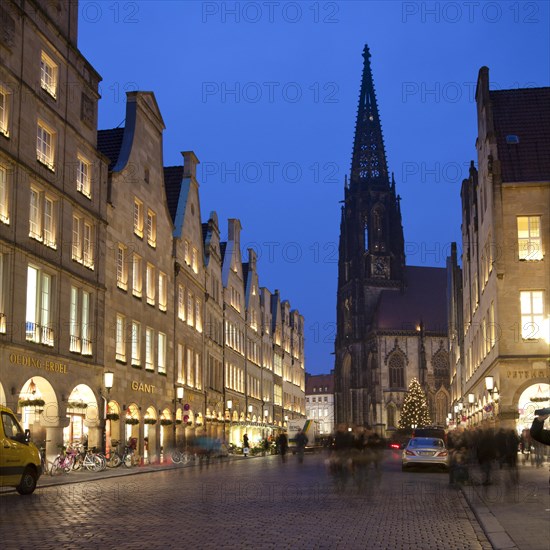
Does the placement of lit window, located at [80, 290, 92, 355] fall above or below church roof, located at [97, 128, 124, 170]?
below

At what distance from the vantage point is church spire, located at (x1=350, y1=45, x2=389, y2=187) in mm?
140500

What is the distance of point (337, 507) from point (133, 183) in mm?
29167

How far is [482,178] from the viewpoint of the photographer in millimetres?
50812

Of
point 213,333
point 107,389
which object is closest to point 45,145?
point 107,389

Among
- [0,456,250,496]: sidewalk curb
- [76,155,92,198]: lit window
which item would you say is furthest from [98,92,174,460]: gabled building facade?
[0,456,250,496]: sidewalk curb

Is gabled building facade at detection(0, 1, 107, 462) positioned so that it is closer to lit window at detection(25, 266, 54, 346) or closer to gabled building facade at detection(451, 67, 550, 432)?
lit window at detection(25, 266, 54, 346)

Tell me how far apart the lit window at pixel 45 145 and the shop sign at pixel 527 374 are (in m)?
22.0

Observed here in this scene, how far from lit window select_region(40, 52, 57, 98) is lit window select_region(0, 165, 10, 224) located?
526cm

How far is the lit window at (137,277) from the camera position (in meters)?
44.1

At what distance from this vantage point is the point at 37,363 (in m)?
31.8

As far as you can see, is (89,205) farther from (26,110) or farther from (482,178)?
(482,178)

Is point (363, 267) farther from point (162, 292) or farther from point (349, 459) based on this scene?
point (349, 459)

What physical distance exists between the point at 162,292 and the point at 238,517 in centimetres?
3330

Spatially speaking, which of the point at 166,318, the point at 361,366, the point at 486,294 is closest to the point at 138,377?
the point at 166,318
